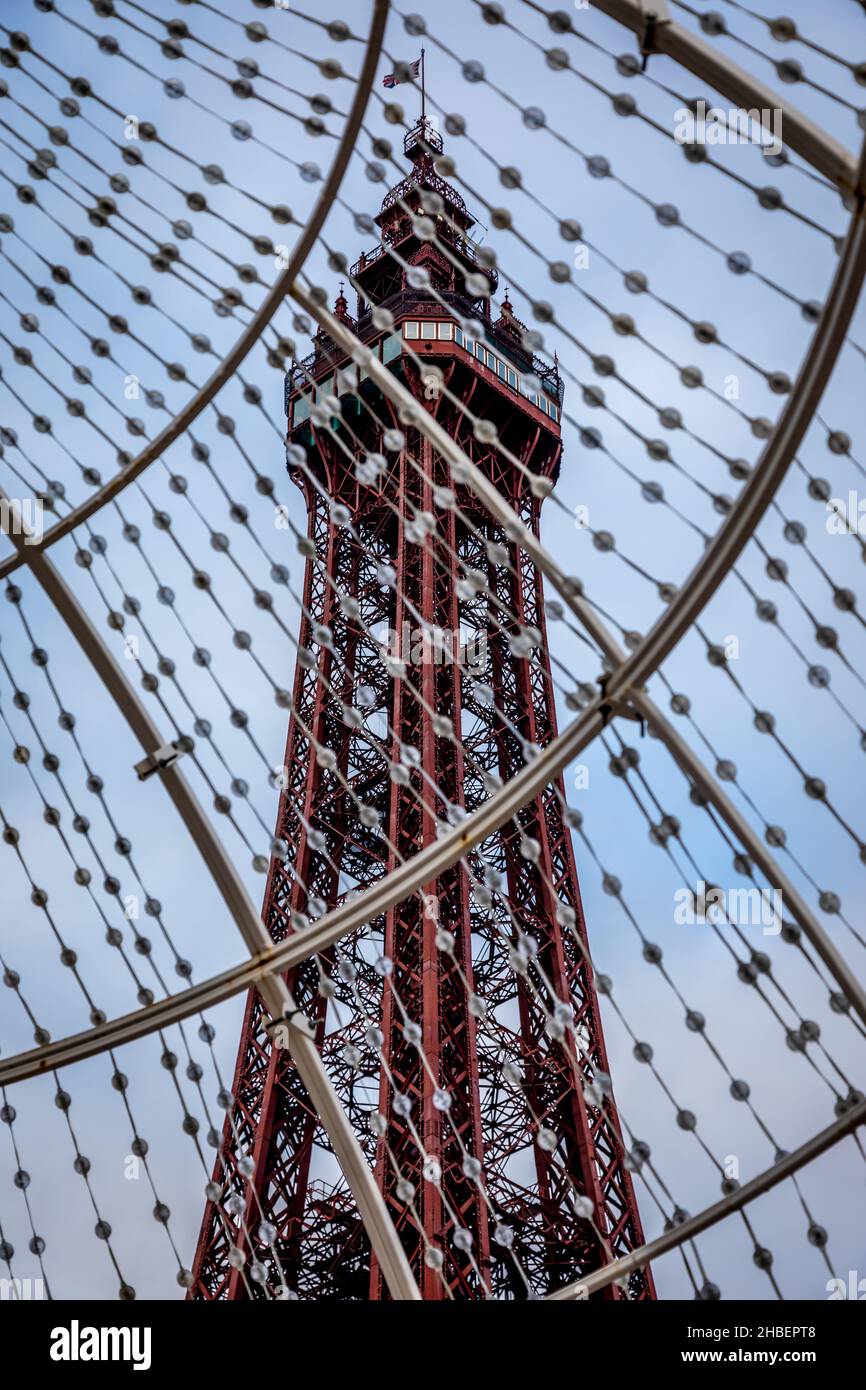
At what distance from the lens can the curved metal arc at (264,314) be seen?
671 cm

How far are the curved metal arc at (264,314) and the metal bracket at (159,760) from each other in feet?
4.24

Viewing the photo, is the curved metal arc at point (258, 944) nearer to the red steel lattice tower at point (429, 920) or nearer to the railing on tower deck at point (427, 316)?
the red steel lattice tower at point (429, 920)

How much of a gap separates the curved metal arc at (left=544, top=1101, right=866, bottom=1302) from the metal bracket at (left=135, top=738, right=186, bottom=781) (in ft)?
9.89

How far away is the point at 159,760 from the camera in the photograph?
745 cm

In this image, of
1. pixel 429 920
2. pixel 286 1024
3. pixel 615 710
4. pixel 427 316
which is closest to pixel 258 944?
pixel 286 1024

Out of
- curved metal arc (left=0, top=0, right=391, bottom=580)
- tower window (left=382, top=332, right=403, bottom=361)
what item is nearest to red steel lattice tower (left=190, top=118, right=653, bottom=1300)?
tower window (left=382, top=332, right=403, bottom=361)

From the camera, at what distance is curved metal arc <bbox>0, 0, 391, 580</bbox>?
264 inches

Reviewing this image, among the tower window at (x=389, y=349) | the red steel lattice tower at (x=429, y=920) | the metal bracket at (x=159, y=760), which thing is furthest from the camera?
the tower window at (x=389, y=349)

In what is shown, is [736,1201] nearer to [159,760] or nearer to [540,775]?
[540,775]

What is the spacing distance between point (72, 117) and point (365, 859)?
27139mm

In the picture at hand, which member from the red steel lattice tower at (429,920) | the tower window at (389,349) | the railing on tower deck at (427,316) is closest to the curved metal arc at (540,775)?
the red steel lattice tower at (429,920)

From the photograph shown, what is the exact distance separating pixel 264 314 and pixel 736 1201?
187 inches

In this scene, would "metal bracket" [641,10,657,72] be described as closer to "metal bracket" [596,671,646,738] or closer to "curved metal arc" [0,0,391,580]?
"curved metal arc" [0,0,391,580]
